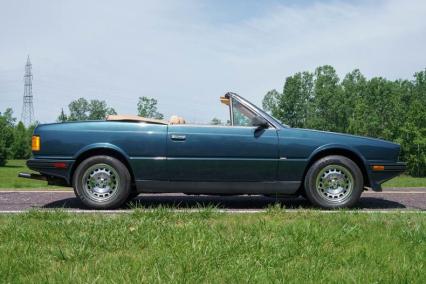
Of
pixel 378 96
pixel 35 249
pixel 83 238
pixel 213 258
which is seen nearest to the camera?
pixel 213 258

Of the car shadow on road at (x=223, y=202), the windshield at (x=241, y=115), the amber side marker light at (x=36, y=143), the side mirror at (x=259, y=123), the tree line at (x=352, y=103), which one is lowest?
the car shadow on road at (x=223, y=202)

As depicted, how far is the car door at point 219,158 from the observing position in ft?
19.0

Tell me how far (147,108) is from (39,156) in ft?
221

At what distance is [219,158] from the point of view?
5812 mm

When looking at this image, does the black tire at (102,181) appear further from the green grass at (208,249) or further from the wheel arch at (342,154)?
the wheel arch at (342,154)

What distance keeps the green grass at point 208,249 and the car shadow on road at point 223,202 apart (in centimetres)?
139

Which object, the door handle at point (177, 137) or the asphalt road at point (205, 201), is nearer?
the door handle at point (177, 137)

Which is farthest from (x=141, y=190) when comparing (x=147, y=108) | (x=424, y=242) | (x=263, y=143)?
(x=147, y=108)

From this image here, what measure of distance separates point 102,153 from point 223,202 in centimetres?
186

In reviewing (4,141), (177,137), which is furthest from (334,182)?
(4,141)

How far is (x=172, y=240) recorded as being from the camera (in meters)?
3.61

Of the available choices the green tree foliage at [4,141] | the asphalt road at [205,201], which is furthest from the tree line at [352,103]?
the asphalt road at [205,201]

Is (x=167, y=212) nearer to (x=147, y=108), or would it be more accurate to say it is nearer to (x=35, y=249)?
(x=35, y=249)

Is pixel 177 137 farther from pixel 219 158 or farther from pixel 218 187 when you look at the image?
pixel 218 187
